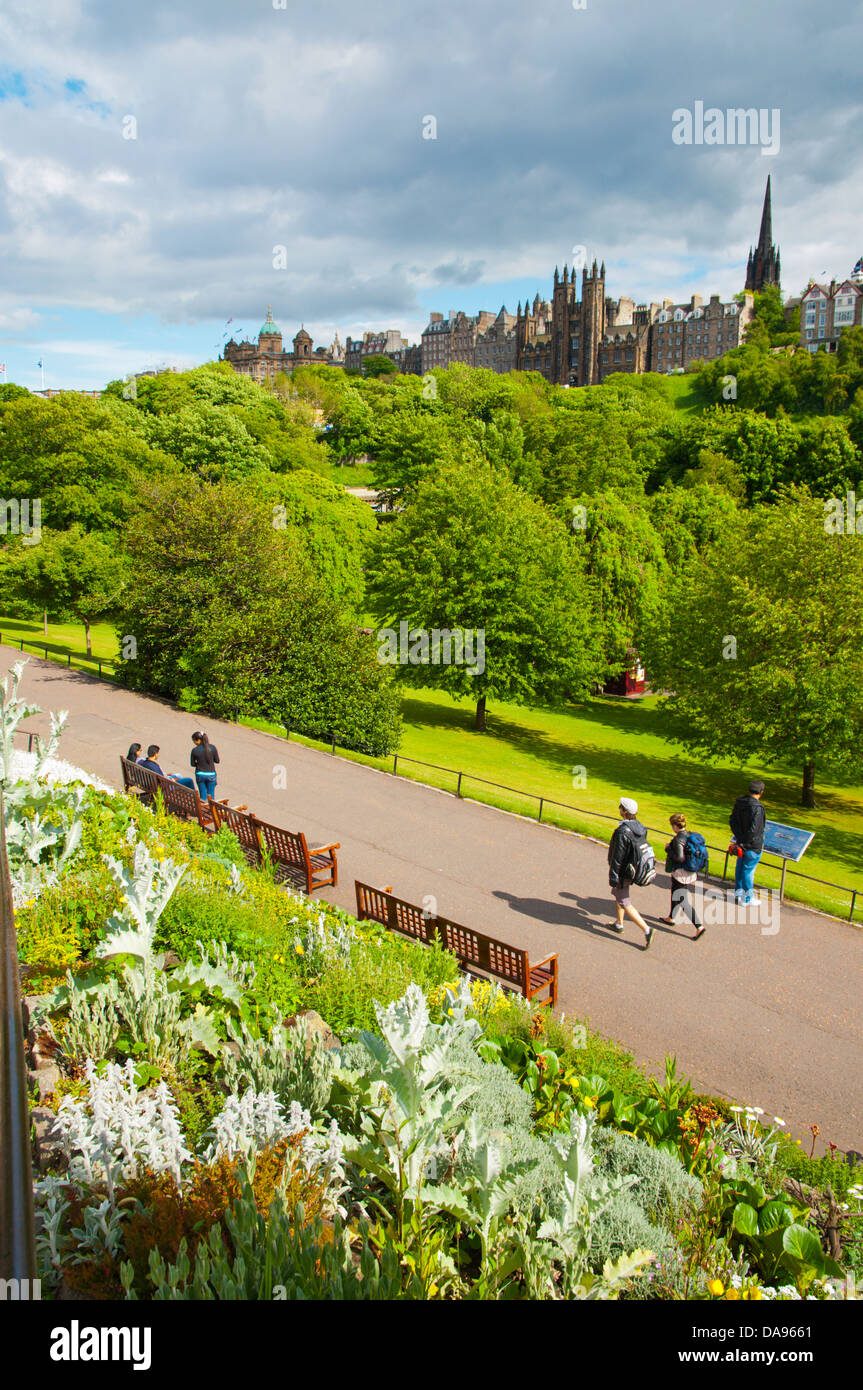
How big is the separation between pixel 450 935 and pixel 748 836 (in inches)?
173

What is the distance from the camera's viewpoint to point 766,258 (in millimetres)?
154750

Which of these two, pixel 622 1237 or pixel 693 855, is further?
pixel 693 855

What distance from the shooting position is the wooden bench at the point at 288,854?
1066 cm

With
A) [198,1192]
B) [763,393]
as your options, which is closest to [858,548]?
[198,1192]

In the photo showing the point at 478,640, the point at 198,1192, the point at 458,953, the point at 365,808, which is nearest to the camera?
the point at 198,1192

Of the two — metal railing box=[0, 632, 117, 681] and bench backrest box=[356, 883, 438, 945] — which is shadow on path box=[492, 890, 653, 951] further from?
metal railing box=[0, 632, 117, 681]

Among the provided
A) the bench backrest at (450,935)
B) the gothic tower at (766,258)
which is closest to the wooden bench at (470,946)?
the bench backrest at (450,935)

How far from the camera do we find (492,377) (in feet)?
312

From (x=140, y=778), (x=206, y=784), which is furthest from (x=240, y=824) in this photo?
(x=140, y=778)

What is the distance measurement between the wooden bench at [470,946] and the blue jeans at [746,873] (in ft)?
11.7

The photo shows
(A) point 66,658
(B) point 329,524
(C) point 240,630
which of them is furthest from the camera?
(B) point 329,524

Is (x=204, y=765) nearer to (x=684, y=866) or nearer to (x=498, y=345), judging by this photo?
(x=684, y=866)
